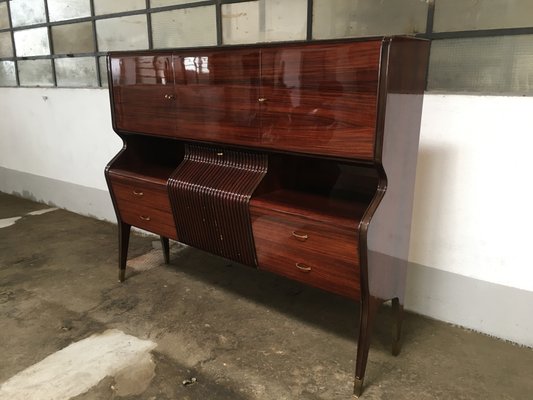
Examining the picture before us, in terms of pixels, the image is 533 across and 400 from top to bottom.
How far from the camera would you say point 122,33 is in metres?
3.01

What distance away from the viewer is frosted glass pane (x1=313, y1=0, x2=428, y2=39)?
1.89 metres

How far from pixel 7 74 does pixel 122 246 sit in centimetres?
252

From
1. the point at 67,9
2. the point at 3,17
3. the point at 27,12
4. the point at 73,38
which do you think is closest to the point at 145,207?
the point at 73,38

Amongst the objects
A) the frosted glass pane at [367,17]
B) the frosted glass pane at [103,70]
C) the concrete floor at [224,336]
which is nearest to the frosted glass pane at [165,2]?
the frosted glass pane at [103,70]

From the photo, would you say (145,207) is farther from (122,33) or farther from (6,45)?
(6,45)

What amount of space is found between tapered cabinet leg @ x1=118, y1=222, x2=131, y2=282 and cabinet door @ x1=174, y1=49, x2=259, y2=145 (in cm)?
78

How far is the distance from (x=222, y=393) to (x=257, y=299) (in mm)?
708

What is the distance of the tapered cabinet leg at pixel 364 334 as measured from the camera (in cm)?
158

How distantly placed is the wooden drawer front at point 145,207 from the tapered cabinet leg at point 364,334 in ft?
3.47

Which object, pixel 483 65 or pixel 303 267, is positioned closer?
pixel 303 267

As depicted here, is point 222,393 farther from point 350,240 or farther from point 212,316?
point 350,240

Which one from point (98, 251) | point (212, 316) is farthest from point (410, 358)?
point (98, 251)

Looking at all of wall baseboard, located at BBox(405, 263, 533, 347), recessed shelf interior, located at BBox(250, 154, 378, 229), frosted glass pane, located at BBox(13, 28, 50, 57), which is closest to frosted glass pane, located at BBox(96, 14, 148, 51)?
frosted glass pane, located at BBox(13, 28, 50, 57)

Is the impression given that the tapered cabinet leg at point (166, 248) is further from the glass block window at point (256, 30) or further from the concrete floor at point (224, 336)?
the glass block window at point (256, 30)
